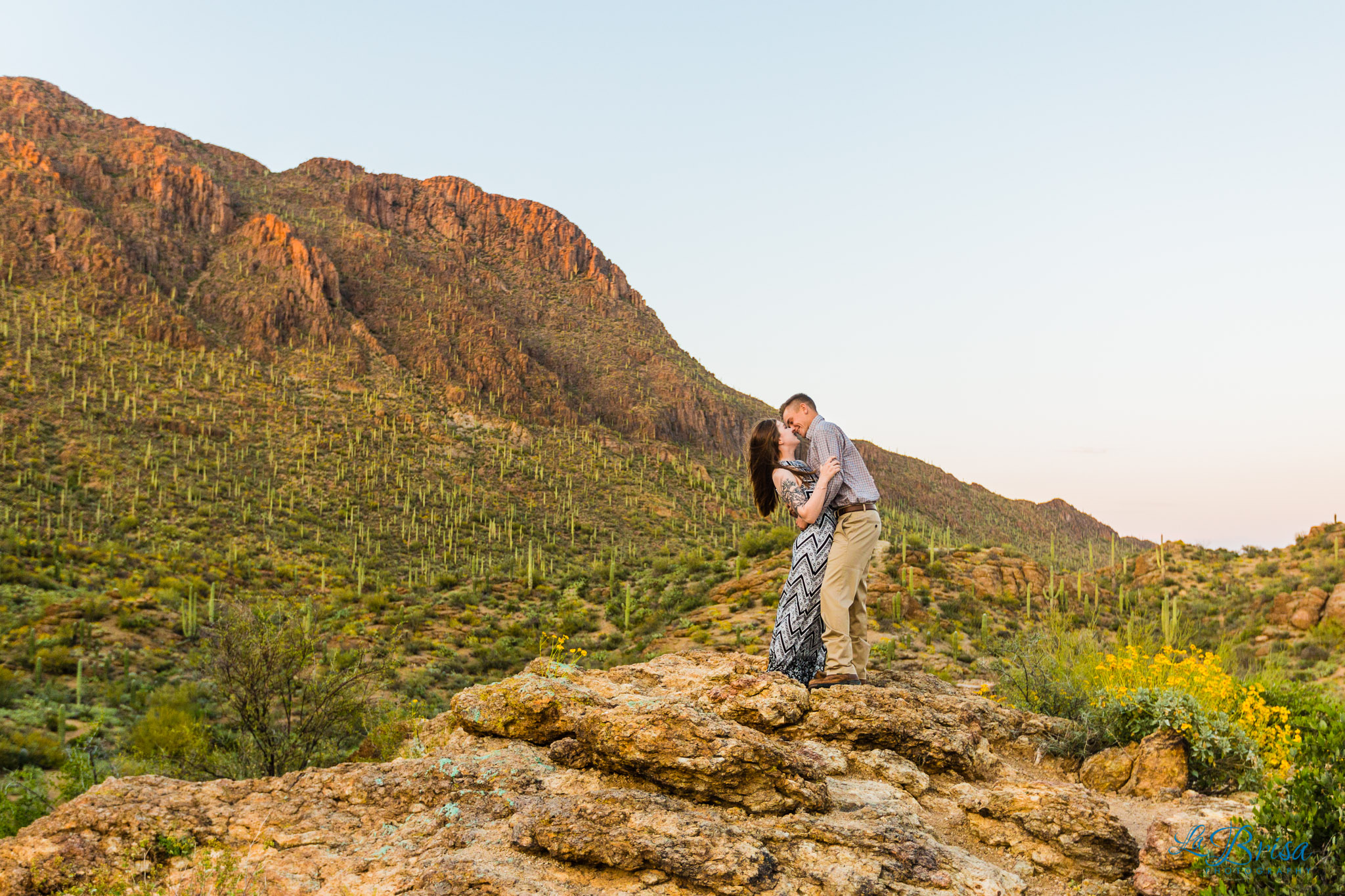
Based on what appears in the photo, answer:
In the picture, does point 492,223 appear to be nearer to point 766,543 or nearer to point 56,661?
point 766,543

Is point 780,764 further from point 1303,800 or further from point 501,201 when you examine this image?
point 501,201

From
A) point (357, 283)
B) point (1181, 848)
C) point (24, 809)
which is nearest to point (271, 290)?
point (357, 283)

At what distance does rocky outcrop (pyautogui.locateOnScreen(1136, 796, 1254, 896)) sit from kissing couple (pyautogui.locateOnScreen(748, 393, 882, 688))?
2073mm

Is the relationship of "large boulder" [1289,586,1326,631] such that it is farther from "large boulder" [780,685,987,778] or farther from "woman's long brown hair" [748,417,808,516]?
"woman's long brown hair" [748,417,808,516]

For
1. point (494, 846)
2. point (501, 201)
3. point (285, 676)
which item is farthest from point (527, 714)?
point (501, 201)

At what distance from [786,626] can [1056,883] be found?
2.22m

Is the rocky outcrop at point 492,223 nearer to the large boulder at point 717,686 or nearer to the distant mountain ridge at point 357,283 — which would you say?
the distant mountain ridge at point 357,283

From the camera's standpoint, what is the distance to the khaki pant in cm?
529

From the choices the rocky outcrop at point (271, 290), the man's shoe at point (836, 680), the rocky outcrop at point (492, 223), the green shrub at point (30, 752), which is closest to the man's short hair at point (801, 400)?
the man's shoe at point (836, 680)

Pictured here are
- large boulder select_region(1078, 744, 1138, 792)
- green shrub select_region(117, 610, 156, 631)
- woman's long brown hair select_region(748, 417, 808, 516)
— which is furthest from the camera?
green shrub select_region(117, 610, 156, 631)

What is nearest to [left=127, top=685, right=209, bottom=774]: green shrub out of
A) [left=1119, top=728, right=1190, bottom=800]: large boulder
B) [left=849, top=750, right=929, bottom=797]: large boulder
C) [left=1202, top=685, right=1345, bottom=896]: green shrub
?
[left=849, top=750, right=929, bottom=797]: large boulder

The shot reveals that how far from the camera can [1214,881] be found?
129 inches

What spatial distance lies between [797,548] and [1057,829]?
2349 mm
